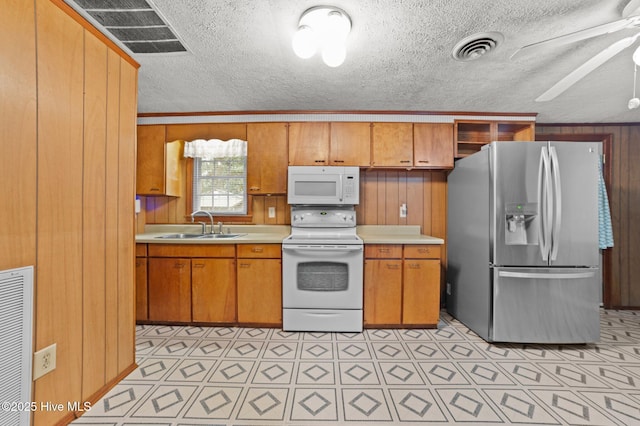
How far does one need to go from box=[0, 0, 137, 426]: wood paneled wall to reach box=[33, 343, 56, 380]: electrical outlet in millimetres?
26

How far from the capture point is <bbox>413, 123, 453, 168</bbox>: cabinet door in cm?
297

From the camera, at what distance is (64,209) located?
4.42ft

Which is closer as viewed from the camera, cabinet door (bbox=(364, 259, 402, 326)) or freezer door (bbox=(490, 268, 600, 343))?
freezer door (bbox=(490, 268, 600, 343))

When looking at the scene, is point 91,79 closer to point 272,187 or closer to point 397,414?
point 272,187

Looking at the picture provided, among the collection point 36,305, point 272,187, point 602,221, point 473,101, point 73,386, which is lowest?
point 73,386

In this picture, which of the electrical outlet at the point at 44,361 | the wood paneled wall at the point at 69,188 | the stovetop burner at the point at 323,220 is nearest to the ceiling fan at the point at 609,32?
the stovetop burner at the point at 323,220

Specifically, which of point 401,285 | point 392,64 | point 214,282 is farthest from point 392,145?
point 214,282

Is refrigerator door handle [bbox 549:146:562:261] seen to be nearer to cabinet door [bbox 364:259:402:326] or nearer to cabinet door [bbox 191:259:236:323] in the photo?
cabinet door [bbox 364:259:402:326]

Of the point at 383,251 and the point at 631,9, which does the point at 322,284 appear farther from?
the point at 631,9

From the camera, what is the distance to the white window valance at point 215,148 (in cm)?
307

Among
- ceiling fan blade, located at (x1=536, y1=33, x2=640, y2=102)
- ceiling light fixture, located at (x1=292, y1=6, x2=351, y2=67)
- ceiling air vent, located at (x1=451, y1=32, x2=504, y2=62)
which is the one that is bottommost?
ceiling fan blade, located at (x1=536, y1=33, x2=640, y2=102)

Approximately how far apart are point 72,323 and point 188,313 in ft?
4.25

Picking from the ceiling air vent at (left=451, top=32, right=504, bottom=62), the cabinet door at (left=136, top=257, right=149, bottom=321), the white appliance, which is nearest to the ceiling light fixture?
the ceiling air vent at (left=451, top=32, right=504, bottom=62)

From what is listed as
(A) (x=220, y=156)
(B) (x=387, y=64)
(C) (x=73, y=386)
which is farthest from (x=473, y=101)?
(C) (x=73, y=386)
